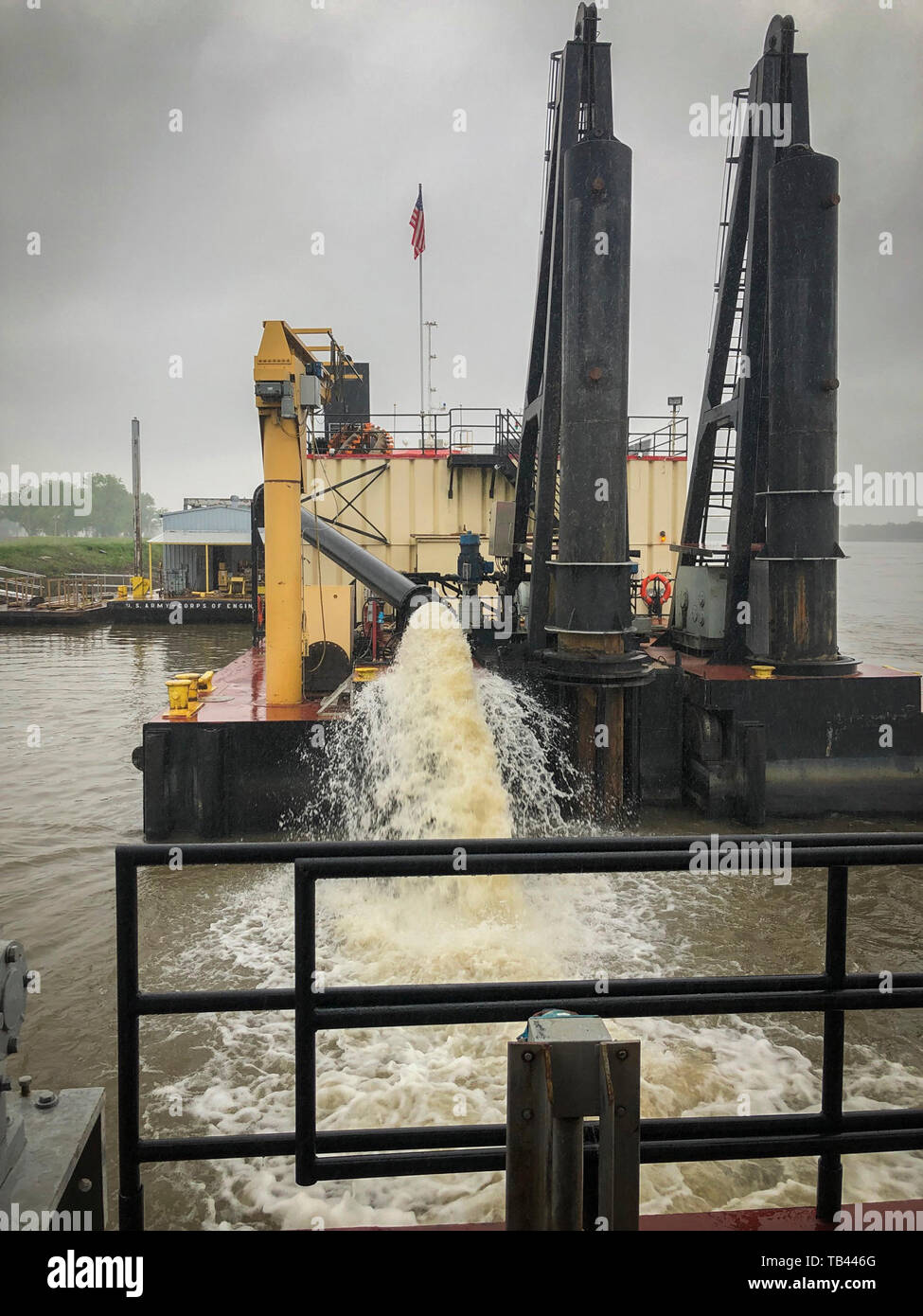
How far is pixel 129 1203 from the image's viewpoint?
247 centimetres

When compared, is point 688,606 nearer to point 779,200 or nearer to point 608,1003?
point 779,200

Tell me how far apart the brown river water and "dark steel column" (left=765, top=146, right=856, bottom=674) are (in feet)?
9.38

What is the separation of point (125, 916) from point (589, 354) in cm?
1037

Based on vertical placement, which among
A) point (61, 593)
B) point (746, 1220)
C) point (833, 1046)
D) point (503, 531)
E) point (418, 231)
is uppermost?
point (418, 231)

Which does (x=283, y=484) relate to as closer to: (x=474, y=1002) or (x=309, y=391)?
(x=309, y=391)

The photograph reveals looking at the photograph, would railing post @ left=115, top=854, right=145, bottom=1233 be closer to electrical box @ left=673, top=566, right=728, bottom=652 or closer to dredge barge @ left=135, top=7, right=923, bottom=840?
dredge barge @ left=135, top=7, right=923, bottom=840

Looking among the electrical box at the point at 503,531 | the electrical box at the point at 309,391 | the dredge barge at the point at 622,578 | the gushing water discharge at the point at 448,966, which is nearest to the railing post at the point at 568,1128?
the gushing water discharge at the point at 448,966

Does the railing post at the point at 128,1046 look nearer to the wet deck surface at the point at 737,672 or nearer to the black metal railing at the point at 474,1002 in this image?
the black metal railing at the point at 474,1002

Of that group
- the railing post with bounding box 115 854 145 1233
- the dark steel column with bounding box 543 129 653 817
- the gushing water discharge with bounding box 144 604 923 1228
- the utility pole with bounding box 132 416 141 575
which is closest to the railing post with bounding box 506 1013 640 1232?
the railing post with bounding box 115 854 145 1233

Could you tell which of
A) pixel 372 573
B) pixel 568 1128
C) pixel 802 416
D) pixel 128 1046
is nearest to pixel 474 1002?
pixel 568 1128

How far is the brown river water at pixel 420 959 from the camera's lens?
510 centimetres

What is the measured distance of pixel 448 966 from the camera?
753 cm

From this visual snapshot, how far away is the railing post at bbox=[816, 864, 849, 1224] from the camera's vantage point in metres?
2.49

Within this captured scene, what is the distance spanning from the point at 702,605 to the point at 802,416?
322 cm
